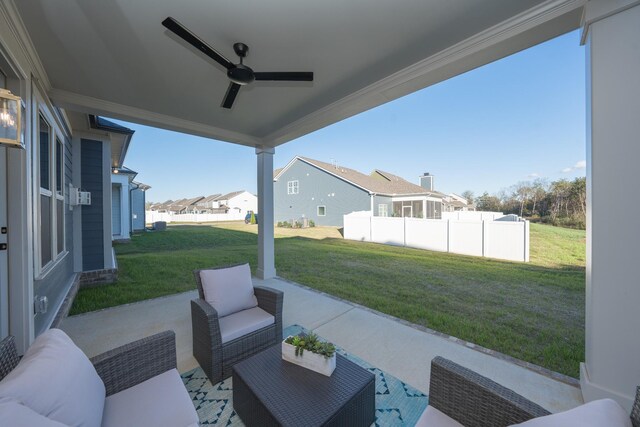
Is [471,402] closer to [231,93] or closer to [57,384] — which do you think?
[57,384]

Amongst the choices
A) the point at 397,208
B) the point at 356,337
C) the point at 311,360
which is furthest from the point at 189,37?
the point at 397,208

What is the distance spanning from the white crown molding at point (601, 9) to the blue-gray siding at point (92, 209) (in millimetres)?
7343

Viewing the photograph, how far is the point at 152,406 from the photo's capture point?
1.39 metres

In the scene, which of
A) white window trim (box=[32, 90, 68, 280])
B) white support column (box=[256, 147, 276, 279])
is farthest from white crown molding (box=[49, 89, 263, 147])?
white support column (box=[256, 147, 276, 279])

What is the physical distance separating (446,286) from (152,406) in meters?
5.07

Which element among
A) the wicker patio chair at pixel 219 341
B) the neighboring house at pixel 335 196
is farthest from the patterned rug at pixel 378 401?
the neighboring house at pixel 335 196

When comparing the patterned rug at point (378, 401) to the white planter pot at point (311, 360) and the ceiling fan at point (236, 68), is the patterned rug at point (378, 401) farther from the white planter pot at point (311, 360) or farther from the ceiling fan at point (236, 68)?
the ceiling fan at point (236, 68)

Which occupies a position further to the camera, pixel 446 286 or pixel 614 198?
pixel 446 286

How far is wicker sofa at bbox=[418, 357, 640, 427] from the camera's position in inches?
47.0

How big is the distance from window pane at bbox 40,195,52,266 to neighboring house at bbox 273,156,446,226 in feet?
43.2

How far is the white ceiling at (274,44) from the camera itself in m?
2.00

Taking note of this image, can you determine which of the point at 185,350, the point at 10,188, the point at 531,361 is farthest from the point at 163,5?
the point at 531,361

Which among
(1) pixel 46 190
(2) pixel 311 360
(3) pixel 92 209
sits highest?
(1) pixel 46 190

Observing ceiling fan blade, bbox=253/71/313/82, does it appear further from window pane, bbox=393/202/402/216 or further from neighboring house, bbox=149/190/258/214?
neighboring house, bbox=149/190/258/214
